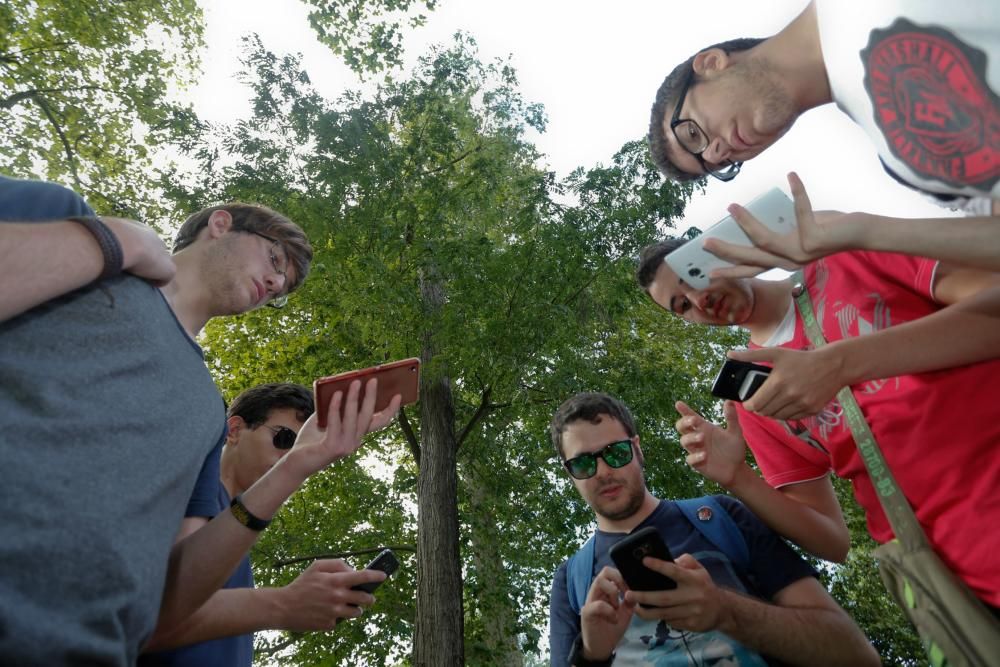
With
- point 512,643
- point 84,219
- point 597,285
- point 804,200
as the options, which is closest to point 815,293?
point 804,200

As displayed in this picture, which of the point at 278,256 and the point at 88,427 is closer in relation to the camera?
the point at 88,427

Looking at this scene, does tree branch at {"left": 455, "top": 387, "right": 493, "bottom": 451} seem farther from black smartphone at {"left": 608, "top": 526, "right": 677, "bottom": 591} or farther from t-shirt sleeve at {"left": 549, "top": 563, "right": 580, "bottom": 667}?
black smartphone at {"left": 608, "top": 526, "right": 677, "bottom": 591}

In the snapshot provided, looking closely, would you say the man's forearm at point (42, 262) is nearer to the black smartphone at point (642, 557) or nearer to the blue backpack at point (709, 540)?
the black smartphone at point (642, 557)

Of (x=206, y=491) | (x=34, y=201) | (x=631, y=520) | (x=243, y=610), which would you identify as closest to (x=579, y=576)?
(x=631, y=520)

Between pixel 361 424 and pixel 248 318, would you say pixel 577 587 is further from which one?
pixel 248 318

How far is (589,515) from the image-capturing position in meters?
9.27

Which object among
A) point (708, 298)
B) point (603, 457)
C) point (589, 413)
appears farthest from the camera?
point (589, 413)

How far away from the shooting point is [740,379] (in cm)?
206

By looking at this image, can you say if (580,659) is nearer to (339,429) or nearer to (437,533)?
(339,429)

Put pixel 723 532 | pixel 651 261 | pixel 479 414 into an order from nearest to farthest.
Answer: pixel 723 532 → pixel 651 261 → pixel 479 414

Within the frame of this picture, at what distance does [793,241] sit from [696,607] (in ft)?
4.33

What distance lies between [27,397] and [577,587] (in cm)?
232

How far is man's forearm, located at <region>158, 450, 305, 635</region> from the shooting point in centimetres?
192

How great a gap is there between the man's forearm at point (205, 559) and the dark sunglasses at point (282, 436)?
1.50 metres
